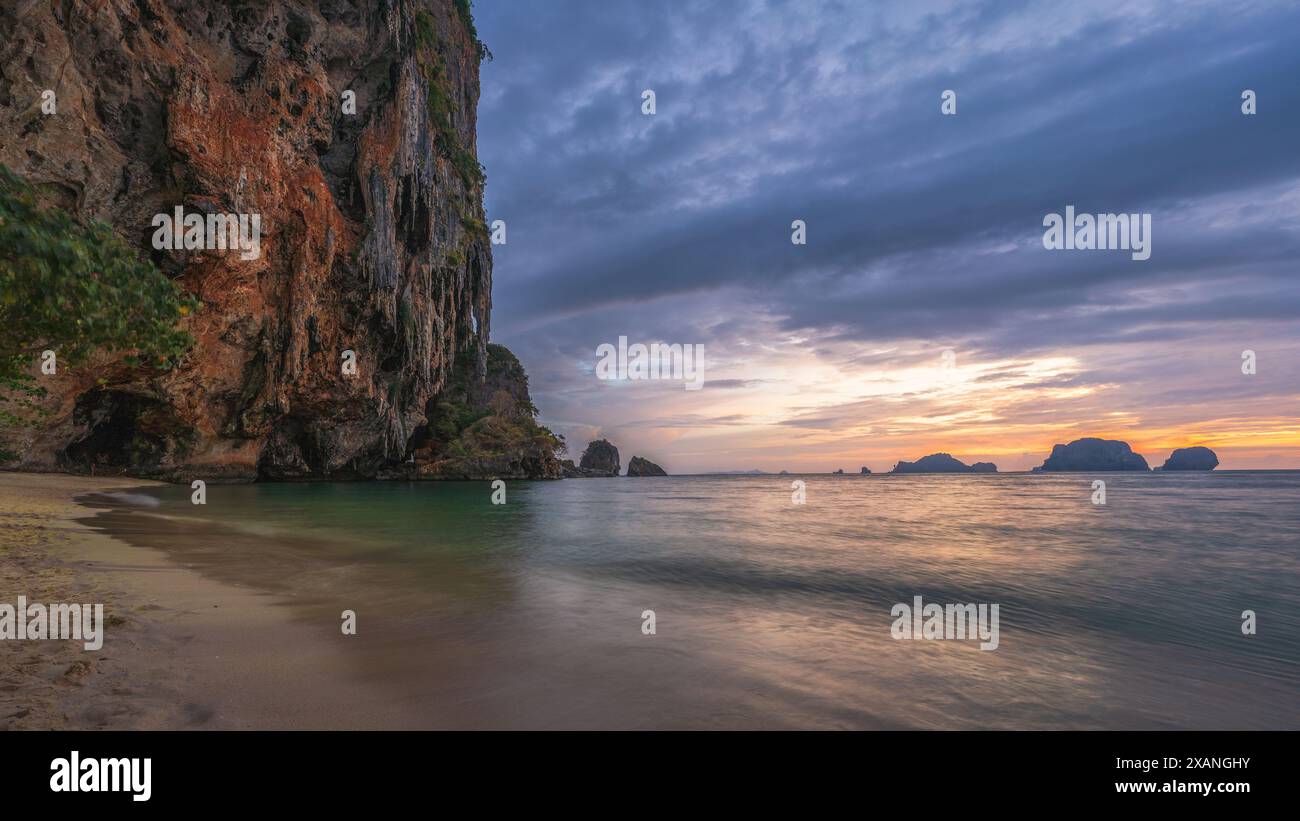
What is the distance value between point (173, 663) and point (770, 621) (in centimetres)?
760

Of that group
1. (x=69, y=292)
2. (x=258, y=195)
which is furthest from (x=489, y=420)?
(x=69, y=292)

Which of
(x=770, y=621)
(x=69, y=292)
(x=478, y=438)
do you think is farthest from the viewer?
(x=478, y=438)

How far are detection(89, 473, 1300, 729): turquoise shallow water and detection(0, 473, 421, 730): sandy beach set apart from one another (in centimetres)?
54

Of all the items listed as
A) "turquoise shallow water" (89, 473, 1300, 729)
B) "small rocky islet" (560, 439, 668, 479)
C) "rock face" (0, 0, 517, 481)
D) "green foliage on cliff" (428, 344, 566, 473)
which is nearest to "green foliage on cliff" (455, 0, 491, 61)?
"rock face" (0, 0, 517, 481)

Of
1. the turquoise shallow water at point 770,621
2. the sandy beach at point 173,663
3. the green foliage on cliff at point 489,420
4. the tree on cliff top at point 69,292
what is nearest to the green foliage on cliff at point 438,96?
the green foliage on cliff at point 489,420

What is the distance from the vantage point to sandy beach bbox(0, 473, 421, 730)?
3.87m

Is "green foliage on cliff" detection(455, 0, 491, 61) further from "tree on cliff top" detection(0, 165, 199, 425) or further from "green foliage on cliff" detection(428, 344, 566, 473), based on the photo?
"tree on cliff top" detection(0, 165, 199, 425)

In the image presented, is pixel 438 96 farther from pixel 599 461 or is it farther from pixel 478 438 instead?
pixel 599 461

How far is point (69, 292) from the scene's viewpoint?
248 inches

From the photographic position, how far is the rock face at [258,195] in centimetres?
2266

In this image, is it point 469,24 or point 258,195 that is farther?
point 469,24

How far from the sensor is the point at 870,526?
2580 cm
